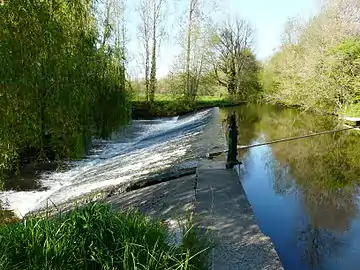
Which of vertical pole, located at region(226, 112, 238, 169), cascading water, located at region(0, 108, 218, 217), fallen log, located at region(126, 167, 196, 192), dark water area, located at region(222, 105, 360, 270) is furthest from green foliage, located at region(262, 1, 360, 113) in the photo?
fallen log, located at region(126, 167, 196, 192)

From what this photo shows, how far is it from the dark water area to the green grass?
210 centimetres

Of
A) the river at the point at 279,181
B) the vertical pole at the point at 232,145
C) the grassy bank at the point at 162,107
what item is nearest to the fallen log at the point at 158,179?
the river at the point at 279,181

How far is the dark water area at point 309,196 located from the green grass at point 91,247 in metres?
2.10

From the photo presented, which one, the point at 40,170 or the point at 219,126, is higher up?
the point at 219,126

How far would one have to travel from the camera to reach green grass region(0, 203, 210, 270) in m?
2.64

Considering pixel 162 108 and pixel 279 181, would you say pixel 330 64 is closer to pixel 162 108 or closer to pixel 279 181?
pixel 162 108

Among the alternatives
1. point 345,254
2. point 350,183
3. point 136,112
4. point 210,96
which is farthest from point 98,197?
point 210,96

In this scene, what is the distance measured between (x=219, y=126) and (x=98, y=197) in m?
7.34

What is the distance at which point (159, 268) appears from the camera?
2.64m

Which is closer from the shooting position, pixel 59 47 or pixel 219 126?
pixel 59 47

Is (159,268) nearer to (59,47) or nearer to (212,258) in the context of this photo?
(212,258)

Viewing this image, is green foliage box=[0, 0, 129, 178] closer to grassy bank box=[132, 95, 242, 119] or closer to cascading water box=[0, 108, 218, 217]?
cascading water box=[0, 108, 218, 217]

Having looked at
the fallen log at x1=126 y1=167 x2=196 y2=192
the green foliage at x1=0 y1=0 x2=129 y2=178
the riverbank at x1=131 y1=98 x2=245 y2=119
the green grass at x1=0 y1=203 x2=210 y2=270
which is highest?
the green foliage at x1=0 y1=0 x2=129 y2=178

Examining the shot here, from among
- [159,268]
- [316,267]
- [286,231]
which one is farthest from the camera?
[286,231]
